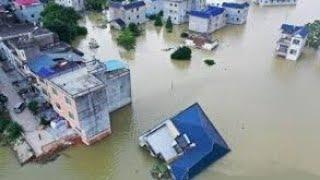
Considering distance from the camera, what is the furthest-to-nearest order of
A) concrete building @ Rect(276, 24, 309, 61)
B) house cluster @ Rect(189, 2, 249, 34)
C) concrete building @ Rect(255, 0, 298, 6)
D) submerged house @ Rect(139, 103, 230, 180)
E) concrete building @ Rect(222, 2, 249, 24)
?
concrete building @ Rect(255, 0, 298, 6), concrete building @ Rect(222, 2, 249, 24), house cluster @ Rect(189, 2, 249, 34), concrete building @ Rect(276, 24, 309, 61), submerged house @ Rect(139, 103, 230, 180)

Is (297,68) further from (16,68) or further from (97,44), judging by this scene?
(16,68)

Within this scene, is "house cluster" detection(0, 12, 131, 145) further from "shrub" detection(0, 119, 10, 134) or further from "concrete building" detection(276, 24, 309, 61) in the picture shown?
"concrete building" detection(276, 24, 309, 61)

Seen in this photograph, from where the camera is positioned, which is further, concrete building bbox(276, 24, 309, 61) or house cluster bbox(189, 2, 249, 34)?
house cluster bbox(189, 2, 249, 34)

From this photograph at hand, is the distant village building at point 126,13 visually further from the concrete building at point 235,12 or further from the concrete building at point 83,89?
the concrete building at point 83,89

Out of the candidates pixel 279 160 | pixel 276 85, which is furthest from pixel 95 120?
pixel 276 85

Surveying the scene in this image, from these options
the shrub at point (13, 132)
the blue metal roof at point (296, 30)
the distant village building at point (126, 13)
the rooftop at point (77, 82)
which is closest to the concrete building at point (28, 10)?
the distant village building at point (126, 13)

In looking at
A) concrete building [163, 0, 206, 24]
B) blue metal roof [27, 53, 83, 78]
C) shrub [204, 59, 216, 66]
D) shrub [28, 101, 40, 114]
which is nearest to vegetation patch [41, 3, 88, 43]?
blue metal roof [27, 53, 83, 78]

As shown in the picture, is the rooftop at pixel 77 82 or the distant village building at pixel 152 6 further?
the distant village building at pixel 152 6
